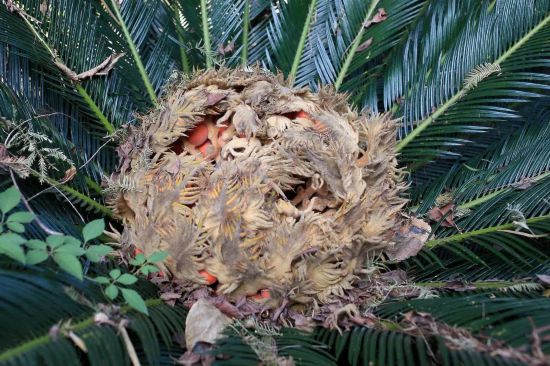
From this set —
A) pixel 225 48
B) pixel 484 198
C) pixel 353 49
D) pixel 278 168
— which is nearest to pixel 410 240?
pixel 484 198

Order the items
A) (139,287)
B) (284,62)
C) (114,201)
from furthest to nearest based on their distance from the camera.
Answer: (284,62) → (114,201) → (139,287)

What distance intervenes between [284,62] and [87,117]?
71 centimetres

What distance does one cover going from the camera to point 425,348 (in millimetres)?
1018

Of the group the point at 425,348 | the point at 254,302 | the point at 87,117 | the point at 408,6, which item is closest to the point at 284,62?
the point at 408,6

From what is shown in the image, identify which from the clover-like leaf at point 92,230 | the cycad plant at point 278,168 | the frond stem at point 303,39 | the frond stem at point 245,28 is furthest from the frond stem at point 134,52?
the clover-like leaf at point 92,230

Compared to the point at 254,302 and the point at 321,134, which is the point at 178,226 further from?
the point at 321,134

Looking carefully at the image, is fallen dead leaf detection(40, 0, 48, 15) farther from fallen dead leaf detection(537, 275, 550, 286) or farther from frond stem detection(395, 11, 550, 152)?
fallen dead leaf detection(537, 275, 550, 286)

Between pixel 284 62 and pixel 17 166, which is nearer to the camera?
pixel 17 166

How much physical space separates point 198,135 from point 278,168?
27 centimetres

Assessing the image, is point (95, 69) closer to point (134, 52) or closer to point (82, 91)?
point (82, 91)

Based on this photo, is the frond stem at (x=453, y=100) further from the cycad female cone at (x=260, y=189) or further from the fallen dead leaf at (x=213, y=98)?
the fallen dead leaf at (x=213, y=98)

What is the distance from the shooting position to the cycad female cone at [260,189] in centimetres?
134

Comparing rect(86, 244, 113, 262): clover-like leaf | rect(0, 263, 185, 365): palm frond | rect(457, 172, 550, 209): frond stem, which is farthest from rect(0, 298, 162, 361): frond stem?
rect(457, 172, 550, 209): frond stem

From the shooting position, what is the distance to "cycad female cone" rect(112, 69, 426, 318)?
4.41ft
